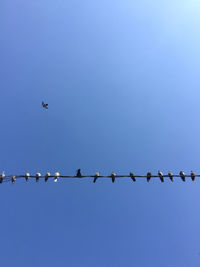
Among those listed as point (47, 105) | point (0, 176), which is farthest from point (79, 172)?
point (47, 105)

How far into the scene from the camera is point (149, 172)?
57.6ft

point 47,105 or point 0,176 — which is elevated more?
point 47,105

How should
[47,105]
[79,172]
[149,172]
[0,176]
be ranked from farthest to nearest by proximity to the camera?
[47,105]
[149,172]
[79,172]
[0,176]

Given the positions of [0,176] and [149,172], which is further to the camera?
[149,172]

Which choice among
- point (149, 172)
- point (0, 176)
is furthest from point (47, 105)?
point (149, 172)

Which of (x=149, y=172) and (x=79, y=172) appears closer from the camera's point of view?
(x=79, y=172)

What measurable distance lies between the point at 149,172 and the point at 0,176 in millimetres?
12143

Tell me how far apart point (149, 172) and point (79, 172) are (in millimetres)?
6184

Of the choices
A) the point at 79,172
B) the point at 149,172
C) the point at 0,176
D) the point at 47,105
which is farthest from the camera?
the point at 47,105

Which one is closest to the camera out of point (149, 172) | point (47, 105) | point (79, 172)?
point (79, 172)

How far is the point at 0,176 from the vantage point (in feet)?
49.5

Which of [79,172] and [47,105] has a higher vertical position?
[47,105]

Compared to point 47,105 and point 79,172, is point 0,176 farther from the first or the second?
point 47,105

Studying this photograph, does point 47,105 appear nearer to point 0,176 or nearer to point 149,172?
point 0,176
